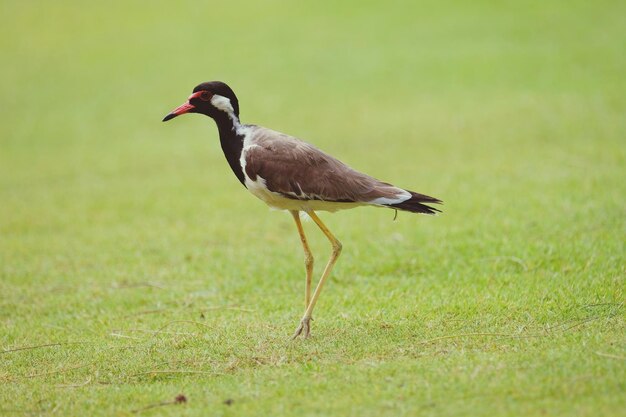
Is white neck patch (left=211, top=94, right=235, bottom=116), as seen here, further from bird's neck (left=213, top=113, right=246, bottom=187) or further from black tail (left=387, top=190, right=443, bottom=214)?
black tail (left=387, top=190, right=443, bottom=214)

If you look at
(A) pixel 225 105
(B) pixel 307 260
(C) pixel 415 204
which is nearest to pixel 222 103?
(A) pixel 225 105

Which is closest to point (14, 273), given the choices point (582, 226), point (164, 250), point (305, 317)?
point (164, 250)

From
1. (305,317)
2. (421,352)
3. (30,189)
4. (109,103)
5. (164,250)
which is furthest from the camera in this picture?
(109,103)

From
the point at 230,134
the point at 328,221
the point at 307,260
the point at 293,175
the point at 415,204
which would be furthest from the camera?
the point at 328,221

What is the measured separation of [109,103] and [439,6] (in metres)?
9.06

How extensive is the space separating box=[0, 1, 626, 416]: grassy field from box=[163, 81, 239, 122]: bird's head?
1.63 m

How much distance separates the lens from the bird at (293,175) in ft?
20.4

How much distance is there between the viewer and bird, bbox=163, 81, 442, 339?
6.21m

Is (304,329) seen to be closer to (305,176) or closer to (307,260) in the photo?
(307,260)

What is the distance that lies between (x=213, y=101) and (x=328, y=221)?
4.08 m

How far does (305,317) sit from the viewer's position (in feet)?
20.2

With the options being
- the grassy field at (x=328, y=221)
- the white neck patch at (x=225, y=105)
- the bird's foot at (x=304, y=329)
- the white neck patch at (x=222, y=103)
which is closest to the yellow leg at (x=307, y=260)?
the grassy field at (x=328, y=221)

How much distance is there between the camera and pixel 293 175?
6.27 metres

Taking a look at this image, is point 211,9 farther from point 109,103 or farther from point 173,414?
point 173,414
